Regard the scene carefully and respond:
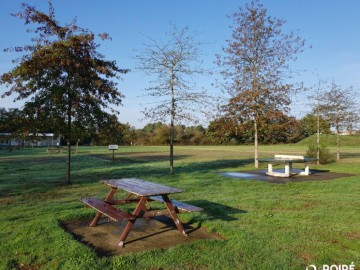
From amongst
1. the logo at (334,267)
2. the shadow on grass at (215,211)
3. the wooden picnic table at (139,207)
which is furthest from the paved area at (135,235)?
the logo at (334,267)

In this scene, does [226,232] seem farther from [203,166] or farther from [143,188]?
[203,166]

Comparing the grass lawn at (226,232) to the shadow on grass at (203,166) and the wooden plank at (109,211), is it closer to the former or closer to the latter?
the wooden plank at (109,211)

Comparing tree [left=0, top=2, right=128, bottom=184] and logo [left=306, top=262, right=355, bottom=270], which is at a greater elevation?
tree [left=0, top=2, right=128, bottom=184]

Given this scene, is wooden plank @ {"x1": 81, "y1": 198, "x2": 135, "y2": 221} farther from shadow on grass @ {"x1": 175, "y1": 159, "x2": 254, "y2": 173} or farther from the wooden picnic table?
shadow on grass @ {"x1": 175, "y1": 159, "x2": 254, "y2": 173}

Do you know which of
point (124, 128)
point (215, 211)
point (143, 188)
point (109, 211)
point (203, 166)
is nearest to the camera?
point (109, 211)

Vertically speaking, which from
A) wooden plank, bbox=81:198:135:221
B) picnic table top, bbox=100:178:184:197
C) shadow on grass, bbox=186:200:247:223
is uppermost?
picnic table top, bbox=100:178:184:197

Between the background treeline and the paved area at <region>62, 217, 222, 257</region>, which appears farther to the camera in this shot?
the background treeline

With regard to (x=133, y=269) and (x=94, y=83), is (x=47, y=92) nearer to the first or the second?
(x=94, y=83)

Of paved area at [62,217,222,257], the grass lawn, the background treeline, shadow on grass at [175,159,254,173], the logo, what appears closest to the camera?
the logo

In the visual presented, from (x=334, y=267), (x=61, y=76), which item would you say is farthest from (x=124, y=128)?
(x=334, y=267)

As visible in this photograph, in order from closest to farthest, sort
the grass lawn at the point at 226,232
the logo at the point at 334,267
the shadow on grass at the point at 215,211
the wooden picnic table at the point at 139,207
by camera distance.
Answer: the logo at the point at 334,267 → the grass lawn at the point at 226,232 → the wooden picnic table at the point at 139,207 → the shadow on grass at the point at 215,211

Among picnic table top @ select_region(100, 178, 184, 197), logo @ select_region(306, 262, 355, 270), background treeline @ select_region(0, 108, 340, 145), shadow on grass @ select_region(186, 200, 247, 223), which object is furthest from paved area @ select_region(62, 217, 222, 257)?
background treeline @ select_region(0, 108, 340, 145)

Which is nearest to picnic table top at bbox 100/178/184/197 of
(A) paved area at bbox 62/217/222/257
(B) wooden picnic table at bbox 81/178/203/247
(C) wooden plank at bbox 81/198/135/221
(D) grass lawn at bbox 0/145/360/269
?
(B) wooden picnic table at bbox 81/178/203/247

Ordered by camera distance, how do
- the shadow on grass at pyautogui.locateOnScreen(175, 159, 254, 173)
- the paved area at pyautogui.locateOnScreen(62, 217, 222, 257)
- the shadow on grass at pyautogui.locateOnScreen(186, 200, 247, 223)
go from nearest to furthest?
the paved area at pyautogui.locateOnScreen(62, 217, 222, 257) < the shadow on grass at pyautogui.locateOnScreen(186, 200, 247, 223) < the shadow on grass at pyautogui.locateOnScreen(175, 159, 254, 173)
